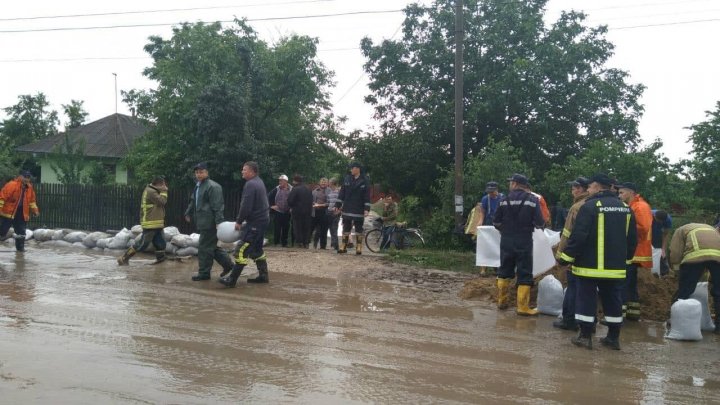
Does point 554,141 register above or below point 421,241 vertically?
above

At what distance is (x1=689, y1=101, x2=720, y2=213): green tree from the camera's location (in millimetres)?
21297

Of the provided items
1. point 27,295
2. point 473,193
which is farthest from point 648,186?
point 27,295

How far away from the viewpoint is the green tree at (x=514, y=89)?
21875 millimetres

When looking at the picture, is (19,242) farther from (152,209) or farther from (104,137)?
(104,137)

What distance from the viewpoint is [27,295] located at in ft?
29.0

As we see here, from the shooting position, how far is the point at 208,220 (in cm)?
1028

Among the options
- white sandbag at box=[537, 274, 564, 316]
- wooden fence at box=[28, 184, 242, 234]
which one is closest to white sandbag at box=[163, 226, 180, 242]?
wooden fence at box=[28, 184, 242, 234]

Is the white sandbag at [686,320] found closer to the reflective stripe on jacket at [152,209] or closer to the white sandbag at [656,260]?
the white sandbag at [656,260]

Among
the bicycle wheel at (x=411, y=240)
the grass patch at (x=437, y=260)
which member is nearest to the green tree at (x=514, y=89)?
the bicycle wheel at (x=411, y=240)

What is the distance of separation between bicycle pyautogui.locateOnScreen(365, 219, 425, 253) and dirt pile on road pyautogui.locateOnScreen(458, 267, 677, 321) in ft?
19.8

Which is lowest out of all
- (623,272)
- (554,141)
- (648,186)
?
(623,272)

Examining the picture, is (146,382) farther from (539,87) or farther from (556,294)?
(539,87)

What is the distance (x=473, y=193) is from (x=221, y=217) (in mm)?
7923

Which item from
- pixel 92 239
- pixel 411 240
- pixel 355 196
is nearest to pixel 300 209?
pixel 355 196
